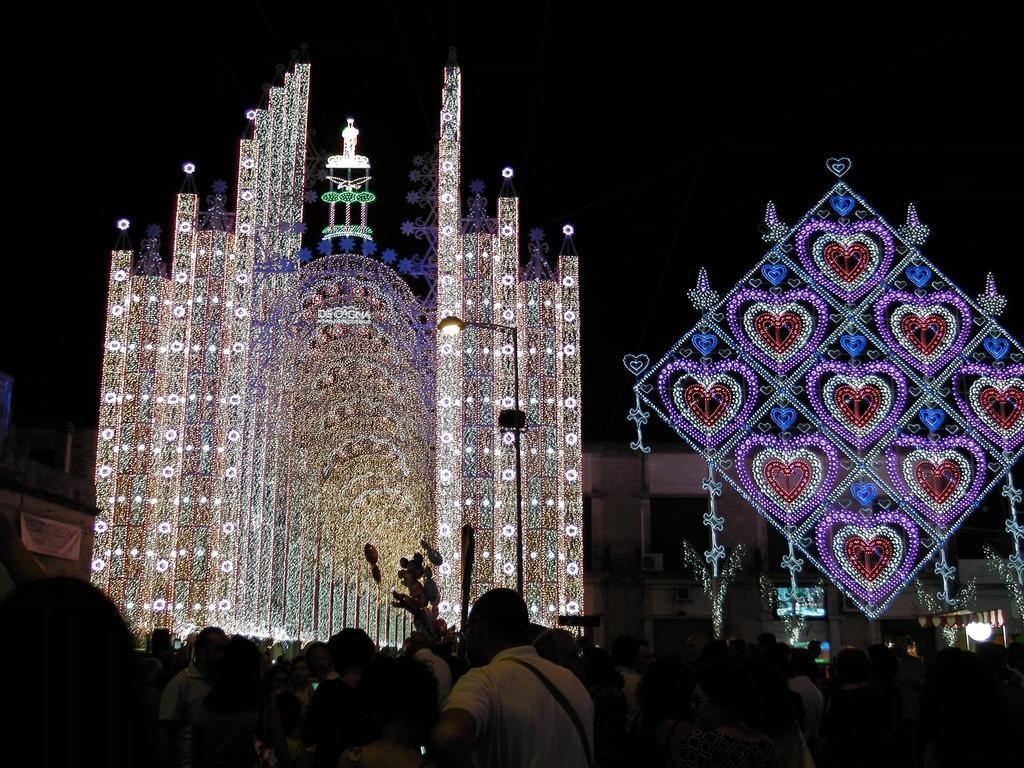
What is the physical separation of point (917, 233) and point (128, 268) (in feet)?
62.8

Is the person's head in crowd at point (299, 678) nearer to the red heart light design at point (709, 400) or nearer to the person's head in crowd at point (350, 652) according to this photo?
the person's head in crowd at point (350, 652)

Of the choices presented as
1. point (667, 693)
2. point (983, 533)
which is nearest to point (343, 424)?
point (667, 693)

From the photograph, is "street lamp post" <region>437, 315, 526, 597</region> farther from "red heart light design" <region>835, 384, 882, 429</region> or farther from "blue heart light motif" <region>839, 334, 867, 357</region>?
"red heart light design" <region>835, 384, 882, 429</region>

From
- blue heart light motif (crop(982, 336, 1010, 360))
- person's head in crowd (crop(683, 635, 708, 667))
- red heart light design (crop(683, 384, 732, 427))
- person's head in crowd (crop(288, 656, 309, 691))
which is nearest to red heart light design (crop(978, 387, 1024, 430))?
blue heart light motif (crop(982, 336, 1010, 360))

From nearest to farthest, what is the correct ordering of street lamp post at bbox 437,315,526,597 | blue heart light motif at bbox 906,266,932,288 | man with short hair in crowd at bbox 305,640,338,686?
man with short hair in crowd at bbox 305,640,338,686, street lamp post at bbox 437,315,526,597, blue heart light motif at bbox 906,266,932,288

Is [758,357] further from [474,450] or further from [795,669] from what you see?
[795,669]

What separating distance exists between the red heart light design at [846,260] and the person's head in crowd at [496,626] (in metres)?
26.8

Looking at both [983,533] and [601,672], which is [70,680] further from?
→ [983,533]

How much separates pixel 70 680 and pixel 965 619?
109 feet

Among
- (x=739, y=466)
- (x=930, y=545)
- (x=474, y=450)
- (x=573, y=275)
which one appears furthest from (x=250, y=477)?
(x=930, y=545)

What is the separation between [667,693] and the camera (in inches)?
291

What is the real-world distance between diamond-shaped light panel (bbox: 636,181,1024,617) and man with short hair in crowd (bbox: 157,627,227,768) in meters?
22.3

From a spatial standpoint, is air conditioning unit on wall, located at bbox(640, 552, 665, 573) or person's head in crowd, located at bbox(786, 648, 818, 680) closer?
person's head in crowd, located at bbox(786, 648, 818, 680)

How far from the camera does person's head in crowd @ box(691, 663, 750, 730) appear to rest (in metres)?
5.33
